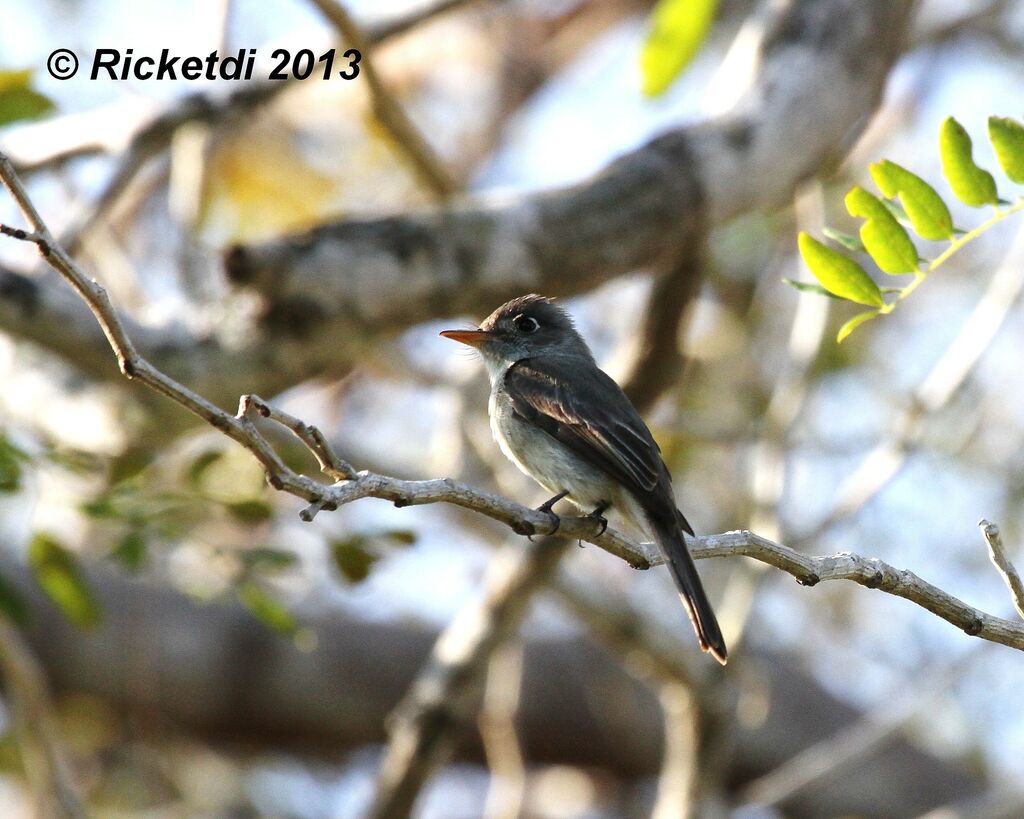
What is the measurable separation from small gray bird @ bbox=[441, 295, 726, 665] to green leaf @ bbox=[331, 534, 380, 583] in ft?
1.69

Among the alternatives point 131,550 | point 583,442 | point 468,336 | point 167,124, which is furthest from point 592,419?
point 167,124

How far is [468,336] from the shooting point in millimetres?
4301

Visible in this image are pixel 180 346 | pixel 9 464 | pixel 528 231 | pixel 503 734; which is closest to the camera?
pixel 9 464

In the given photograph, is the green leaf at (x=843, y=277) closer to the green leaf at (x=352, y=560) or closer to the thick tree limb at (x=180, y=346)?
the green leaf at (x=352, y=560)

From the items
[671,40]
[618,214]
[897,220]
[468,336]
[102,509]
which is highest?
[671,40]

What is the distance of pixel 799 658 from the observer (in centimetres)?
823

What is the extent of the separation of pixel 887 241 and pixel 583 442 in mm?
1348

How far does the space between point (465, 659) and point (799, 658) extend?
150 inches

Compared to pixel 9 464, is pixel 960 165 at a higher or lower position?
higher

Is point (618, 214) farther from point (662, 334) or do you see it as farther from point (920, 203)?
point (920, 203)

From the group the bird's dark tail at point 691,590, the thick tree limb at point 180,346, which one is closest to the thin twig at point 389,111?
the thick tree limb at point 180,346

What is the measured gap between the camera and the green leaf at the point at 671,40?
4609 millimetres

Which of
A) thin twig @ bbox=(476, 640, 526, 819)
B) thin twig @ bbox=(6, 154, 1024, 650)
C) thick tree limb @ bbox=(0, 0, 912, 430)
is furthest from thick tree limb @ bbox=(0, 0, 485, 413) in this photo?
thin twig @ bbox=(476, 640, 526, 819)

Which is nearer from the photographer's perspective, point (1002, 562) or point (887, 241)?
point (1002, 562)
